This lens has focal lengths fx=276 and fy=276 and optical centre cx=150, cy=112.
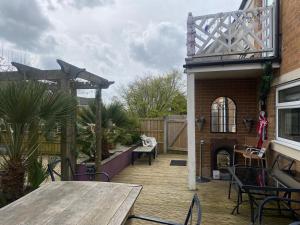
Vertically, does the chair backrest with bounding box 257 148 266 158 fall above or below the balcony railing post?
below

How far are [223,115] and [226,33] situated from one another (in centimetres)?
241

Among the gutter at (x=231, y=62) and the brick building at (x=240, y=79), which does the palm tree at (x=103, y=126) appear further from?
the gutter at (x=231, y=62)

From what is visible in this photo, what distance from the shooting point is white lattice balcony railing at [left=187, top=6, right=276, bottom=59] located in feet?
19.1

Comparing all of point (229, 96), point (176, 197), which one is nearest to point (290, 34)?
point (229, 96)

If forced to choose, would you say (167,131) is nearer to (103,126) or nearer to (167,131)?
(167,131)

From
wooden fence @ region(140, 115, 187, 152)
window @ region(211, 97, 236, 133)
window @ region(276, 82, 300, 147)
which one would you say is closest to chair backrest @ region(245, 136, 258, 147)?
window @ region(211, 97, 236, 133)

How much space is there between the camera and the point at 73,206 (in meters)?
2.44

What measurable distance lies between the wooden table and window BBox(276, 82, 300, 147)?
10.7 ft

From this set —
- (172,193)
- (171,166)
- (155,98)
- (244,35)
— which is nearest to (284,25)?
(244,35)

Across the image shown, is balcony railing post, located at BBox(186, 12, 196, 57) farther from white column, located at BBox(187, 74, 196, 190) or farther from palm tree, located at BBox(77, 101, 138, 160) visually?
palm tree, located at BBox(77, 101, 138, 160)

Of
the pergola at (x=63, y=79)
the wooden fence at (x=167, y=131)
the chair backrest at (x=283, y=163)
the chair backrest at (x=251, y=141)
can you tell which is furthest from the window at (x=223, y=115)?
the wooden fence at (x=167, y=131)

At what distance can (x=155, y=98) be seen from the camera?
16.9 metres

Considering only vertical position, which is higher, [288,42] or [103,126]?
[288,42]

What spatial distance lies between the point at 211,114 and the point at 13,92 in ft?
17.1
